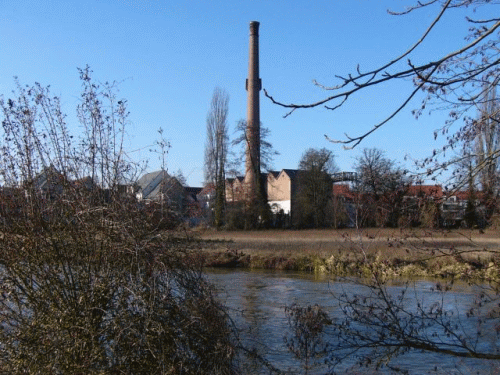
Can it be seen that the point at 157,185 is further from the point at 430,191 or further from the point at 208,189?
the point at 208,189

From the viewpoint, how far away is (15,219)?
5738 millimetres

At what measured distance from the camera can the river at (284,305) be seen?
9.39 m

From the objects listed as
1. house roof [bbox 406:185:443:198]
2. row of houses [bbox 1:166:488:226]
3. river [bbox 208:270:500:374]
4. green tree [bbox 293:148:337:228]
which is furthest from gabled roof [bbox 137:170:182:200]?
green tree [bbox 293:148:337:228]

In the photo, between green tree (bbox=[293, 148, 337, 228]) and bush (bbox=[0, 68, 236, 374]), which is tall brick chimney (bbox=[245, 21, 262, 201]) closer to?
green tree (bbox=[293, 148, 337, 228])

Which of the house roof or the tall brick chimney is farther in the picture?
the tall brick chimney

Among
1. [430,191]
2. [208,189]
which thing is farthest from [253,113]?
[430,191]

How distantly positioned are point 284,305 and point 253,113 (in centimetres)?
3812

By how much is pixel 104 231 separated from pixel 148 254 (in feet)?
1.79

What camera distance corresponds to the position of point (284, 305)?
1493cm

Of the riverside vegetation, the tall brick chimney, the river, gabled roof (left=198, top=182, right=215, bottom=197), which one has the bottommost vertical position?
the river

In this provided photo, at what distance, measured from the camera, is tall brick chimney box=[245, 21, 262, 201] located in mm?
50406

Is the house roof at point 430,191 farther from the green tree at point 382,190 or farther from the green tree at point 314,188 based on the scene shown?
the green tree at point 314,188

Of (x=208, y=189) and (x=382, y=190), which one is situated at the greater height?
(x=208, y=189)

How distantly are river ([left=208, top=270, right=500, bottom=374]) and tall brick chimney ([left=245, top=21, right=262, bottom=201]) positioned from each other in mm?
26295
